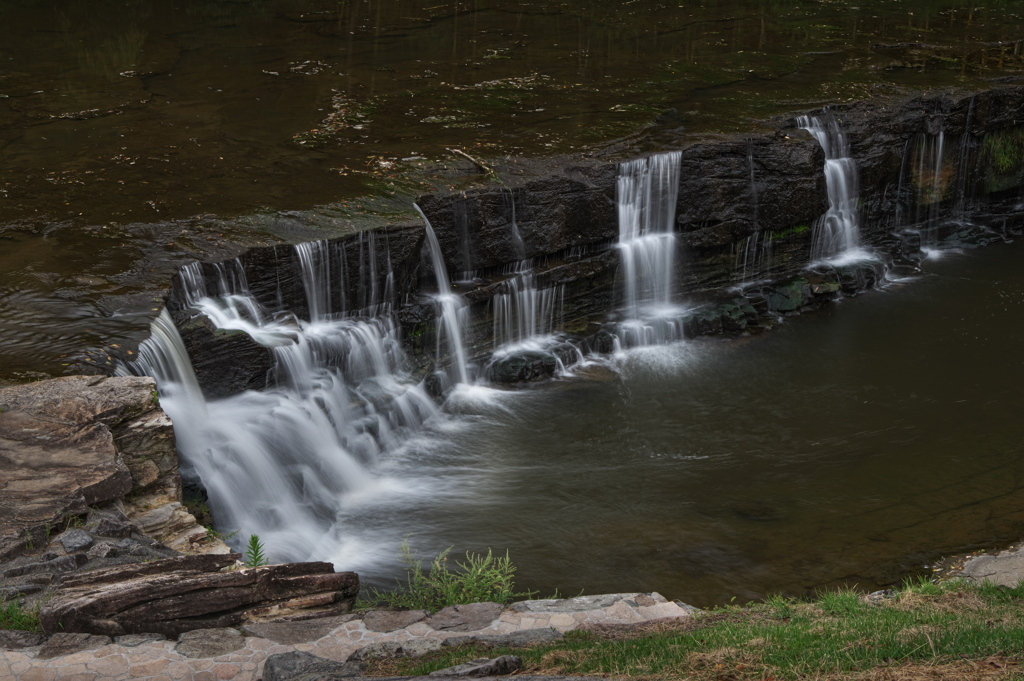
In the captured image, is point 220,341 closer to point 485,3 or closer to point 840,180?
point 840,180

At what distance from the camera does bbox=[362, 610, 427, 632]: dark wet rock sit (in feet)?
20.7

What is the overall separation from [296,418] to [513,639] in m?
4.47

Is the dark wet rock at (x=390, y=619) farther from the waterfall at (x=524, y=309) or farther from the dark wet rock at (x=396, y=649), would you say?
the waterfall at (x=524, y=309)

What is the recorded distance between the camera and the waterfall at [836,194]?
14.8 metres

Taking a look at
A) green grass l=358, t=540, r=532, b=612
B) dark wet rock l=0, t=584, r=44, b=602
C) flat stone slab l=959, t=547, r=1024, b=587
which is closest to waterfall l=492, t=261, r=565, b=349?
green grass l=358, t=540, r=532, b=612

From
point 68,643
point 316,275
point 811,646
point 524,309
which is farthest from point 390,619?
point 524,309

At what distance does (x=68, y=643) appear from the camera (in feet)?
18.4

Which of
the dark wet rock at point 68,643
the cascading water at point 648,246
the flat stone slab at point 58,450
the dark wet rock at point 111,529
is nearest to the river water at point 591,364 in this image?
the cascading water at point 648,246

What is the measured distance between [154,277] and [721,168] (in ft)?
25.6

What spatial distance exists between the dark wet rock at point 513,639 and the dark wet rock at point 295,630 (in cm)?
77

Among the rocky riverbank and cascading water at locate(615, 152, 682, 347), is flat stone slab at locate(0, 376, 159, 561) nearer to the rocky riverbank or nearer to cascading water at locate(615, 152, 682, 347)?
the rocky riverbank

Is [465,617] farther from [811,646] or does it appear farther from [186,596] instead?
[811,646]

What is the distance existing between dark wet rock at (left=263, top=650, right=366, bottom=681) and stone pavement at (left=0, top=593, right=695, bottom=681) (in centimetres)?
20

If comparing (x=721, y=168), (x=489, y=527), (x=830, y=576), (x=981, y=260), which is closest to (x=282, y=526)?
(x=489, y=527)
